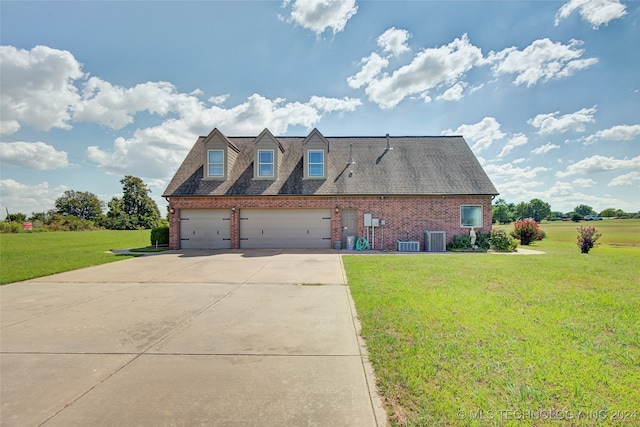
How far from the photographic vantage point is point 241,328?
4.36 metres

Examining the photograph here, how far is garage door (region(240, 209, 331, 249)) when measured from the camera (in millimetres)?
15141

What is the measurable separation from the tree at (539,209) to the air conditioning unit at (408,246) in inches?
3117

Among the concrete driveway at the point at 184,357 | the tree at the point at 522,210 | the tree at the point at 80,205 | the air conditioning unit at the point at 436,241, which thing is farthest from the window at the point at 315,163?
the tree at the point at 522,210

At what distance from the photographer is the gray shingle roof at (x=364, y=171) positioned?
49.3ft

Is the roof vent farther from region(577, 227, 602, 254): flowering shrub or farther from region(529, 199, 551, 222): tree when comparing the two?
region(529, 199, 551, 222): tree

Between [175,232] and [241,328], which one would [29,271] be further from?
[241,328]

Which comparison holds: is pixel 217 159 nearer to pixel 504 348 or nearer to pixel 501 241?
pixel 504 348

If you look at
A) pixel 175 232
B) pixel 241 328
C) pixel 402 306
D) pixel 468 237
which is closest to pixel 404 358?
pixel 402 306

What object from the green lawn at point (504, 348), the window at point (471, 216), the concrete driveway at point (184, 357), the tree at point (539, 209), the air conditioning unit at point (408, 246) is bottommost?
the concrete driveway at point (184, 357)

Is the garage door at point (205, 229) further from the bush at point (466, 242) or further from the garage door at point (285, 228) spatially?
the bush at point (466, 242)

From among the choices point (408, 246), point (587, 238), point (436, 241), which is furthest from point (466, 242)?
point (587, 238)

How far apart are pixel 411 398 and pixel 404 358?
0.70 meters

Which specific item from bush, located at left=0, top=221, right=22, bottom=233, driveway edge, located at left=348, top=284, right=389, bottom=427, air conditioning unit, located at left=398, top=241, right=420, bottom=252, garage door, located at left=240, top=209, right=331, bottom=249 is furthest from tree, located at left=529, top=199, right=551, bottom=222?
bush, located at left=0, top=221, right=22, bottom=233

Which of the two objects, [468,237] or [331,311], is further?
[468,237]
